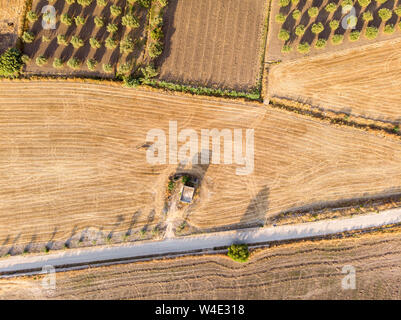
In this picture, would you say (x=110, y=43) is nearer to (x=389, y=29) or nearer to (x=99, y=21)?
(x=99, y=21)

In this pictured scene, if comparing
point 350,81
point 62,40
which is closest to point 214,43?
point 350,81

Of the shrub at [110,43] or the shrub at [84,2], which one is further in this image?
the shrub at [84,2]

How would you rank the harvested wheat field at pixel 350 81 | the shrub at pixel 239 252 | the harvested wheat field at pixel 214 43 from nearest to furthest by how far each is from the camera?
the shrub at pixel 239 252 → the harvested wheat field at pixel 350 81 → the harvested wheat field at pixel 214 43

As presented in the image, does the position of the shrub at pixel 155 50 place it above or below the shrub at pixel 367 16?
below

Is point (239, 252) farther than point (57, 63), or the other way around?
point (57, 63)

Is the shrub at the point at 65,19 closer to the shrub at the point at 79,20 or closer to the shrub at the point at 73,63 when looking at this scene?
the shrub at the point at 79,20

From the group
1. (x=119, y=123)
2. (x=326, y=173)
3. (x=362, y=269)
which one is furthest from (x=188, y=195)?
(x=362, y=269)

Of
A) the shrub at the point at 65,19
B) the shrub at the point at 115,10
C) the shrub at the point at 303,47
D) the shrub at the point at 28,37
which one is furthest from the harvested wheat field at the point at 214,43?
the shrub at the point at 28,37
